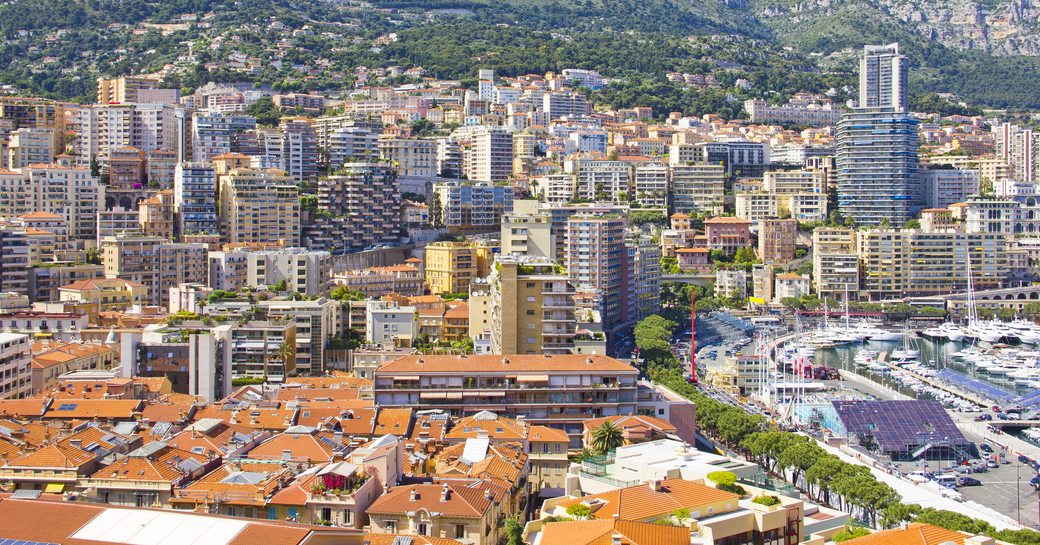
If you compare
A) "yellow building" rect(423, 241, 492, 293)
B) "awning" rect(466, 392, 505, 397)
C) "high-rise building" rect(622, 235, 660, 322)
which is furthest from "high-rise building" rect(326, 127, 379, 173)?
"awning" rect(466, 392, 505, 397)

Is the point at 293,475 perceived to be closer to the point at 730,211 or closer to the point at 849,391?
the point at 849,391

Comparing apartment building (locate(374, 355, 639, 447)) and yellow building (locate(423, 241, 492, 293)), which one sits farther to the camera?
yellow building (locate(423, 241, 492, 293))

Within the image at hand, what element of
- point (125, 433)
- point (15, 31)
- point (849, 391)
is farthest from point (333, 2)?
point (125, 433)

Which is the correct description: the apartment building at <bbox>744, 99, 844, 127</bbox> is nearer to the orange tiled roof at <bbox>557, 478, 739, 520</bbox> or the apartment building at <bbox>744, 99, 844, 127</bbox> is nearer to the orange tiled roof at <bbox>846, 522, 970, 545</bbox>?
the orange tiled roof at <bbox>557, 478, 739, 520</bbox>

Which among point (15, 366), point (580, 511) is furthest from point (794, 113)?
point (580, 511)

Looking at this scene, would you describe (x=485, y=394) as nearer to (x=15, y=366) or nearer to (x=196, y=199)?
(x=15, y=366)

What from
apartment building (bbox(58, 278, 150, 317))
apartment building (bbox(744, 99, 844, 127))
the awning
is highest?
apartment building (bbox(744, 99, 844, 127))
